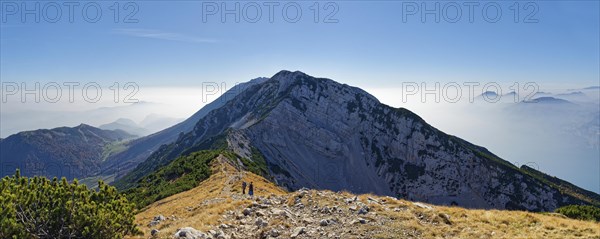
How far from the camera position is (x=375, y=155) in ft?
418

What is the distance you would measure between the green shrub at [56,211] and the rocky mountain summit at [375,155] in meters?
81.8

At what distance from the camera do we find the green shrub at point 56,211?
43.8 feet

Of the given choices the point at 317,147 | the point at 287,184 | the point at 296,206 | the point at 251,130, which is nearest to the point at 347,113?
the point at 317,147

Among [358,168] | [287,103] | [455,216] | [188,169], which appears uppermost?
[287,103]

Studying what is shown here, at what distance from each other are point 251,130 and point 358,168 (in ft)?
134

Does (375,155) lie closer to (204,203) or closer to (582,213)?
(582,213)

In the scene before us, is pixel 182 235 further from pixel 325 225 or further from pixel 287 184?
pixel 287 184

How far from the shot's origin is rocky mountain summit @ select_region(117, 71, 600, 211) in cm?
11194

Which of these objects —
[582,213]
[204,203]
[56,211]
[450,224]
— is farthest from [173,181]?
[582,213]

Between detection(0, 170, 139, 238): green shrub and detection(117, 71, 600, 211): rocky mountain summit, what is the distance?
8182cm

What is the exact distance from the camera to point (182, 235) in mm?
15891

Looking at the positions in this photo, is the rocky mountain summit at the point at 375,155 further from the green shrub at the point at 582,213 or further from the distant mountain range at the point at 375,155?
the green shrub at the point at 582,213

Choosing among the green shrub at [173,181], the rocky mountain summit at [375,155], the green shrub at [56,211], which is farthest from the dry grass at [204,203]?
the rocky mountain summit at [375,155]

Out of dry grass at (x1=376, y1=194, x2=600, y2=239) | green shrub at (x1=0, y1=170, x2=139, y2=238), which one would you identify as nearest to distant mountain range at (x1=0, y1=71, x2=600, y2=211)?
dry grass at (x1=376, y1=194, x2=600, y2=239)
